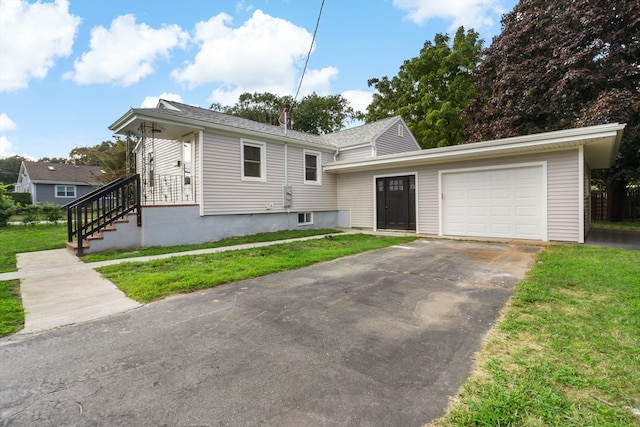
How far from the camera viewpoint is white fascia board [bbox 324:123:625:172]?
6630mm

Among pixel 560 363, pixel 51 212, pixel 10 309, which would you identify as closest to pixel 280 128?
pixel 10 309

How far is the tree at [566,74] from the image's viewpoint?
1145 cm

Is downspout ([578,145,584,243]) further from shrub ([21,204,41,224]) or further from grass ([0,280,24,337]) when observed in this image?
shrub ([21,204,41,224])

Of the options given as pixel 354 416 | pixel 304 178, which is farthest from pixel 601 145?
pixel 354 416

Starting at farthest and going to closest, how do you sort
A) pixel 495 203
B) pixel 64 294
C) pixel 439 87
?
1. pixel 439 87
2. pixel 495 203
3. pixel 64 294

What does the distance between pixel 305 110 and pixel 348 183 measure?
20061mm

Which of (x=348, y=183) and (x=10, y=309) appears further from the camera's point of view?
(x=348, y=183)

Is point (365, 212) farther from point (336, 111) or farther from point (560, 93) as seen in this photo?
point (336, 111)

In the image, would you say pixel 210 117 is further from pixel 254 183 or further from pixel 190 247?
pixel 190 247

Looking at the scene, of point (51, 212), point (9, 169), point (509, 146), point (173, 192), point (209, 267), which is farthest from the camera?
point (9, 169)

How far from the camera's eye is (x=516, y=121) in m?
13.7

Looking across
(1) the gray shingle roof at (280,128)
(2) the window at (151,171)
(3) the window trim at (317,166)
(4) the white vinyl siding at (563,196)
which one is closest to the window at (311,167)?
(3) the window trim at (317,166)

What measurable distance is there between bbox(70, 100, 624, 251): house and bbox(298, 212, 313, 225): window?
43mm

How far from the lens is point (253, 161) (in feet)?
32.9
